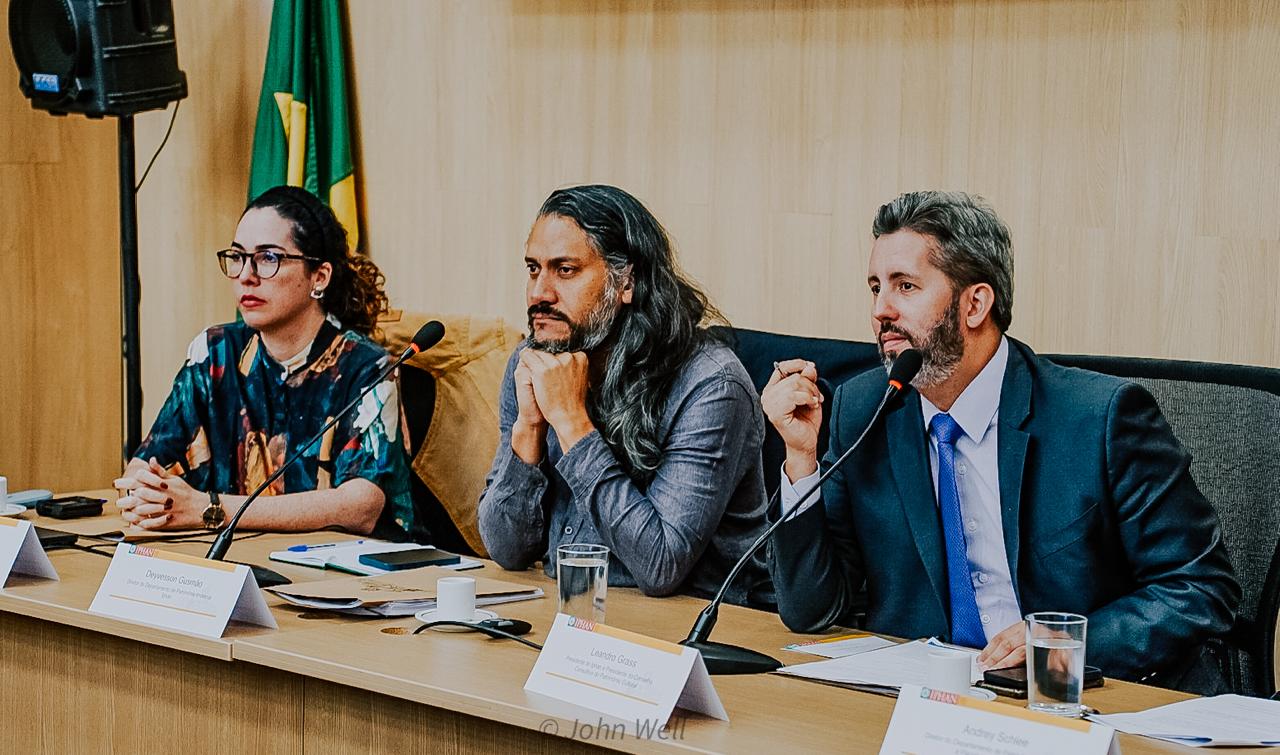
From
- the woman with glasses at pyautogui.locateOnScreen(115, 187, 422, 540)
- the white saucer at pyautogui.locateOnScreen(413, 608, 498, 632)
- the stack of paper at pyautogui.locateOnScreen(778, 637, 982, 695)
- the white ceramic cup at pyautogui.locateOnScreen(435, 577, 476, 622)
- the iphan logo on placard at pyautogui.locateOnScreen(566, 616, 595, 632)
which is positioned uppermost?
the woman with glasses at pyautogui.locateOnScreen(115, 187, 422, 540)

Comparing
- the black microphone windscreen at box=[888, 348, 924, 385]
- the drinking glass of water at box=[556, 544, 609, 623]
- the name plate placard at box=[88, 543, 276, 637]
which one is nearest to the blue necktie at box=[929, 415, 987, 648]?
the black microphone windscreen at box=[888, 348, 924, 385]

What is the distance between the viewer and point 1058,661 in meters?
1.52

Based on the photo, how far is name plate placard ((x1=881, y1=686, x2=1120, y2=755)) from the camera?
132 centimetres

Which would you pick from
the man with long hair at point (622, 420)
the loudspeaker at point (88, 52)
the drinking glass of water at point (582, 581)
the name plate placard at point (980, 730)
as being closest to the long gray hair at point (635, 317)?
the man with long hair at point (622, 420)

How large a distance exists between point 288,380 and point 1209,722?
1.93 metres

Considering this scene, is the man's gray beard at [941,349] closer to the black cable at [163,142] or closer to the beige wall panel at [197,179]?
the beige wall panel at [197,179]

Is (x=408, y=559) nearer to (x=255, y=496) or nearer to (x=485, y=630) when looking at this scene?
(x=255, y=496)

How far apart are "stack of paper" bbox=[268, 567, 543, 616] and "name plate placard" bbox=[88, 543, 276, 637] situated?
108 mm

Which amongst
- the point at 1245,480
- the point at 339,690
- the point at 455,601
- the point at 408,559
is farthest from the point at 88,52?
the point at 1245,480

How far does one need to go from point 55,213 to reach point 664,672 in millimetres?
3040

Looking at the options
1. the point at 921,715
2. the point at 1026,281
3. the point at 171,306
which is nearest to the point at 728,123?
the point at 1026,281

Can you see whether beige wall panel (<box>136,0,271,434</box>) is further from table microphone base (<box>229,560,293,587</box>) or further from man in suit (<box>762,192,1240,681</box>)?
man in suit (<box>762,192,1240,681</box>)

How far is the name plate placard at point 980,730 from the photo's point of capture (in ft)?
4.32

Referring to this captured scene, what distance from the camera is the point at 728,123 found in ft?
11.1
